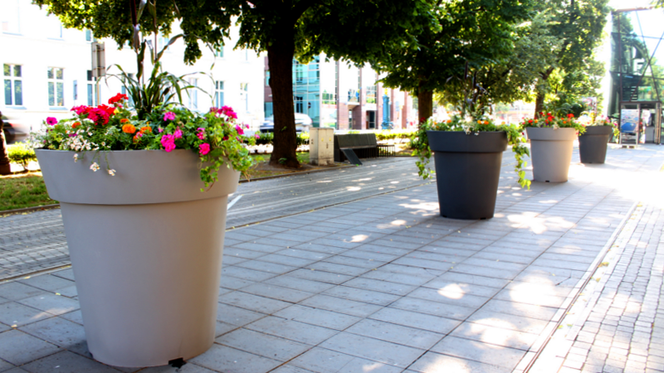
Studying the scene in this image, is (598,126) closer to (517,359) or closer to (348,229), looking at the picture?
(348,229)

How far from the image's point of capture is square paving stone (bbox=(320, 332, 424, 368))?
3.07m

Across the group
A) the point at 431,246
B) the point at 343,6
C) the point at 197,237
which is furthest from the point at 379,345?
the point at 343,6

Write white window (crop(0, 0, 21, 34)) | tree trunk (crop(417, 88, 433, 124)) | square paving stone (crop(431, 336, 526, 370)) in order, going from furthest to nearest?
white window (crop(0, 0, 21, 34)), tree trunk (crop(417, 88, 433, 124)), square paving stone (crop(431, 336, 526, 370))

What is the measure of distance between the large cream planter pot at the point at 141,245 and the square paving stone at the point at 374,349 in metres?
Answer: 0.82

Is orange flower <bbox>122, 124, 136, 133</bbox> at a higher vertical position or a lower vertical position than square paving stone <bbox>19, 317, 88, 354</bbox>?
higher

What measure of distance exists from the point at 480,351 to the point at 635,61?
36994mm

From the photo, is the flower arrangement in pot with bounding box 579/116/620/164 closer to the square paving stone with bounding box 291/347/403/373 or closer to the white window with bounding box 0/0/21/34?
the square paving stone with bounding box 291/347/403/373

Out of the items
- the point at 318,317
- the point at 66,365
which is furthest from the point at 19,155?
the point at 318,317

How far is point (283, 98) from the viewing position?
1502 cm

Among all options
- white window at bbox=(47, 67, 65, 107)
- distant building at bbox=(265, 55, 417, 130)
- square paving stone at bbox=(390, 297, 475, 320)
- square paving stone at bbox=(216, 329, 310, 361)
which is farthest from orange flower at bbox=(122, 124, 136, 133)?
distant building at bbox=(265, 55, 417, 130)

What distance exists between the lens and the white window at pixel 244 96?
41688mm

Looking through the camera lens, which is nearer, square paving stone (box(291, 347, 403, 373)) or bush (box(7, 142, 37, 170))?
square paving stone (box(291, 347, 403, 373))

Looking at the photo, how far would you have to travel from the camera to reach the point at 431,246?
19.3 ft

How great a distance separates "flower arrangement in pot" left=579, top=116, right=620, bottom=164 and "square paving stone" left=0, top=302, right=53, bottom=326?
604 inches
